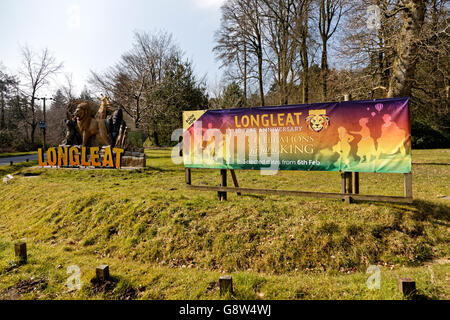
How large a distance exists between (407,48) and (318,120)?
30.5ft

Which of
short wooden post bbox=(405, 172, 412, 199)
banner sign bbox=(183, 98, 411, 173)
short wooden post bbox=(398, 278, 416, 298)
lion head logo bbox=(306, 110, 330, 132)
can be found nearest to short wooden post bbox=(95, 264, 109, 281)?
banner sign bbox=(183, 98, 411, 173)

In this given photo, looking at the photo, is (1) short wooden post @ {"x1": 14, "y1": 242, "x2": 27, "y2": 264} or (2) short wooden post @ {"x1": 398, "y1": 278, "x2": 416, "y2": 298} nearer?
(2) short wooden post @ {"x1": 398, "y1": 278, "x2": 416, "y2": 298}

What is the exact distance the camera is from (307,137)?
20.5 ft

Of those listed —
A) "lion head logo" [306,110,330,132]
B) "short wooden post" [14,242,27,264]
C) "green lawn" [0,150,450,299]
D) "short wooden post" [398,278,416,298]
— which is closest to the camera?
"short wooden post" [398,278,416,298]

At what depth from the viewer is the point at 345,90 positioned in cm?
1516

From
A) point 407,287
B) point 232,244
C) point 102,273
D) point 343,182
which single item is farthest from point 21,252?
point 343,182

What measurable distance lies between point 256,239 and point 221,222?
0.91 metres

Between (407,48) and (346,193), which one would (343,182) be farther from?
(407,48)

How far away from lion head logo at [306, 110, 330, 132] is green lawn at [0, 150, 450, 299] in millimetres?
1739

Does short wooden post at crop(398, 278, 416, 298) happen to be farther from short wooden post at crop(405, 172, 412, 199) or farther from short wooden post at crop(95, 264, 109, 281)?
short wooden post at crop(95, 264, 109, 281)

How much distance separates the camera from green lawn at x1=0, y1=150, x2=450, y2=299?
13.8 ft
